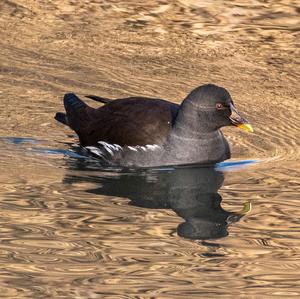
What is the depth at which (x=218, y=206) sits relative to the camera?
10.1 m

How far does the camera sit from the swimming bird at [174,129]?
1138 centimetres

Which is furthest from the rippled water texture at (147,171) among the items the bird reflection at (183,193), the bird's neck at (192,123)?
the bird's neck at (192,123)

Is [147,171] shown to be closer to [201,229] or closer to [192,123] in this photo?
[192,123]

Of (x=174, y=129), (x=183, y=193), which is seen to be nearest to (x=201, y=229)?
(x=183, y=193)

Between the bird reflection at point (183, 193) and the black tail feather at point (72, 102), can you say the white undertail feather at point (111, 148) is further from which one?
the black tail feather at point (72, 102)

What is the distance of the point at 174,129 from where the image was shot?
11414mm

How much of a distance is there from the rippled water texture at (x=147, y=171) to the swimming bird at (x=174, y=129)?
0.48 feet

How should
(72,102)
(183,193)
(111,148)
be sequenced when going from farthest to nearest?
(72,102) → (111,148) → (183,193)

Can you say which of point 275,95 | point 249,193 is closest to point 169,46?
point 275,95

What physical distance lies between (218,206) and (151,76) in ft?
14.9

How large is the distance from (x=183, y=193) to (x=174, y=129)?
1.04 metres

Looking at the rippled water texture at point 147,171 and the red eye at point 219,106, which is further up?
the red eye at point 219,106

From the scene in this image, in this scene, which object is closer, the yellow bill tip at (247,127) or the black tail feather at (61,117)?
the yellow bill tip at (247,127)

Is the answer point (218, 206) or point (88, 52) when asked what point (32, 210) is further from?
point (88, 52)
